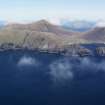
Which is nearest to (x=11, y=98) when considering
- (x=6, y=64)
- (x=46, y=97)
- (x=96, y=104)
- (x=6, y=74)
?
(x=46, y=97)

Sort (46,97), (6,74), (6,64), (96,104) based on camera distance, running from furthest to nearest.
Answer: (6,64) < (6,74) < (46,97) < (96,104)

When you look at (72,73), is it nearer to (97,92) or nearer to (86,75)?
(86,75)

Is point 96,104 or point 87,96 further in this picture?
point 87,96

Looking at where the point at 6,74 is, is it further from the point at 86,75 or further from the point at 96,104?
the point at 96,104

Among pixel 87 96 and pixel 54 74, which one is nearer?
pixel 87 96

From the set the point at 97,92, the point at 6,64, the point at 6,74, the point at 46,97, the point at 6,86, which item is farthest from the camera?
the point at 6,64

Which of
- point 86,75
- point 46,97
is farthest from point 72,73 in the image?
point 46,97
